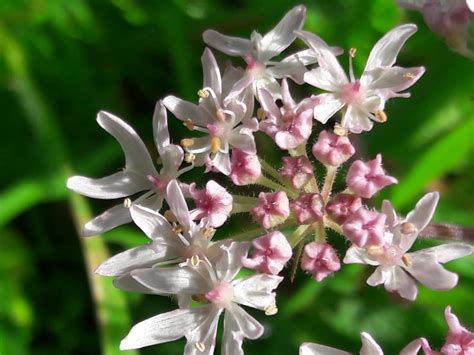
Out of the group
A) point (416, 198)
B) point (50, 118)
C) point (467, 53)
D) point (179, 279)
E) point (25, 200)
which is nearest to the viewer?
point (179, 279)

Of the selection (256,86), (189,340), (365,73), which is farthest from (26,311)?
(365,73)

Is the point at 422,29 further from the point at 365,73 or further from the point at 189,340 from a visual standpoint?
the point at 189,340

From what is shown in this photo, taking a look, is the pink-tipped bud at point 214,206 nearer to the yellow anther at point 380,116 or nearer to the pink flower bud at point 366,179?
the pink flower bud at point 366,179

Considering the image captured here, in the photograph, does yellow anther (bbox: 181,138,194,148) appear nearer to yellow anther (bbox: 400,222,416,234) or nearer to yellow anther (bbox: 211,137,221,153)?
yellow anther (bbox: 211,137,221,153)

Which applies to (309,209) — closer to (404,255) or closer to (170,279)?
(404,255)

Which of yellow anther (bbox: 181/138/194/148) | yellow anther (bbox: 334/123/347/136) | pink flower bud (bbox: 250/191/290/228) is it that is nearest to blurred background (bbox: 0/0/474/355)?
yellow anther (bbox: 334/123/347/136)

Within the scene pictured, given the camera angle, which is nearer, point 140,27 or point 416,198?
point 416,198
